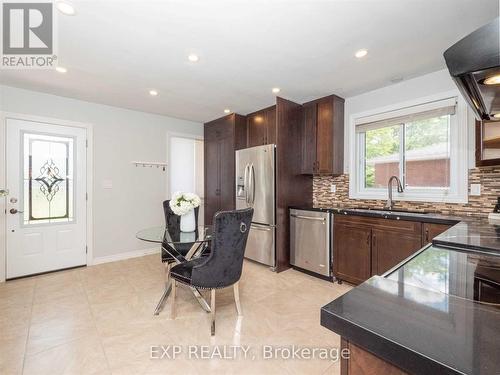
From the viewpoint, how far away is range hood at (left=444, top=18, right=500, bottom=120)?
0.65 meters

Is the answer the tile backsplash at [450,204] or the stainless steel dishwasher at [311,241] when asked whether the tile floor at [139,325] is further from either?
the tile backsplash at [450,204]

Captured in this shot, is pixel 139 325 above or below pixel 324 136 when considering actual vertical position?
below

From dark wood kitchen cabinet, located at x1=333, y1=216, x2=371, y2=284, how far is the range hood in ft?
6.82

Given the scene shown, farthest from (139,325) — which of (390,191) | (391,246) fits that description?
(390,191)

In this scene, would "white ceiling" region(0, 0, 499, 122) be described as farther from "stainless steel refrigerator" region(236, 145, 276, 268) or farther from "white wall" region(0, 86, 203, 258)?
"stainless steel refrigerator" region(236, 145, 276, 268)

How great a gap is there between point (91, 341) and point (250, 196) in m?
2.47

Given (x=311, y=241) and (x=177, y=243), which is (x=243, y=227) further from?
(x=311, y=241)

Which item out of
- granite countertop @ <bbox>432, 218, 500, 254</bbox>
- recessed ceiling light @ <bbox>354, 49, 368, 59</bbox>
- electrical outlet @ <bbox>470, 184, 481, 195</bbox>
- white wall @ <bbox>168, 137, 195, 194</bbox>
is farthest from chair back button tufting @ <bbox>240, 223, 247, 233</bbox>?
white wall @ <bbox>168, 137, 195, 194</bbox>

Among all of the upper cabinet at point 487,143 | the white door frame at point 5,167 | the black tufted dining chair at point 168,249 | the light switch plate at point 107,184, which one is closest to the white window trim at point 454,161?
the upper cabinet at point 487,143

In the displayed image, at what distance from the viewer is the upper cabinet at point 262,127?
3.77m

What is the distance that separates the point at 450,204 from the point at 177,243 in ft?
9.53

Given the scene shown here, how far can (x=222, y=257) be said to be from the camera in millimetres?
2012

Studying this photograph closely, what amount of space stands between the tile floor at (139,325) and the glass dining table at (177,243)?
112 mm

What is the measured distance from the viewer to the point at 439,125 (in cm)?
281
